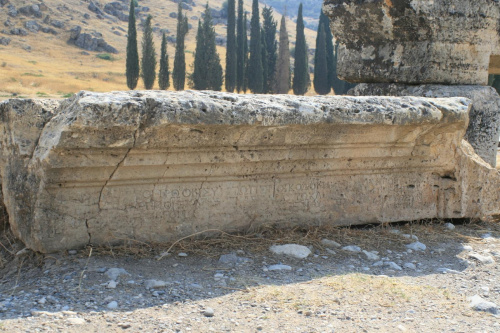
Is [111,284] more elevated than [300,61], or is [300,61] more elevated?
[300,61]

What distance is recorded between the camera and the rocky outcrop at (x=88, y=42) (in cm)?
5073

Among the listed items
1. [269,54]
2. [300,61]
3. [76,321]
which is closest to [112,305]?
[76,321]

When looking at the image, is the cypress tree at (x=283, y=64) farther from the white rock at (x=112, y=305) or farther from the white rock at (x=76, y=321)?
the white rock at (x=76, y=321)

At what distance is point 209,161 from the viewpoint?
3.21 metres

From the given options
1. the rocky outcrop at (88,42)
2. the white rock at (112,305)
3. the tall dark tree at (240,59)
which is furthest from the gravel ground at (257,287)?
the rocky outcrop at (88,42)

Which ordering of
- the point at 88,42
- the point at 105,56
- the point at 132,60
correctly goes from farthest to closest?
the point at 88,42, the point at 105,56, the point at 132,60

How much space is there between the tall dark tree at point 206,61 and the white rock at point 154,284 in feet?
100

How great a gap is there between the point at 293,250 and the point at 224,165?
2.09 ft

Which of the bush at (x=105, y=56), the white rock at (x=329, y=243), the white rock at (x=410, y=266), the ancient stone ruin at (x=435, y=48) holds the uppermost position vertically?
the ancient stone ruin at (x=435, y=48)

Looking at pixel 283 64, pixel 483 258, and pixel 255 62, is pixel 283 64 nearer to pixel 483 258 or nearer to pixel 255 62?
pixel 255 62

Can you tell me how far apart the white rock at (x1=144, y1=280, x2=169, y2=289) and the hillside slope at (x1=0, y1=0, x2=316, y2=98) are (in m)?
25.5

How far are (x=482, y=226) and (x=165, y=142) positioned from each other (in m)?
2.57

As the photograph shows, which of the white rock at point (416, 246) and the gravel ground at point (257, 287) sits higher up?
the gravel ground at point (257, 287)

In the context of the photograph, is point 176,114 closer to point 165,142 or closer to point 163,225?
point 165,142
